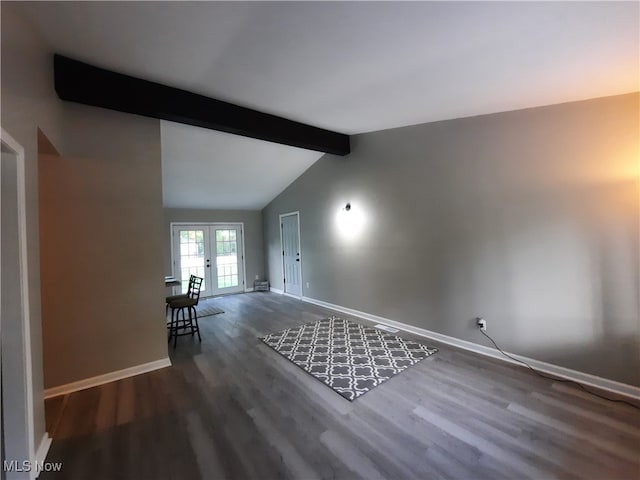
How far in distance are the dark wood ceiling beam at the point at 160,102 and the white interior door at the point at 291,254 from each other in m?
2.83

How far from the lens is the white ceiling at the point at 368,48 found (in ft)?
5.43

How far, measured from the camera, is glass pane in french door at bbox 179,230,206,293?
261 inches

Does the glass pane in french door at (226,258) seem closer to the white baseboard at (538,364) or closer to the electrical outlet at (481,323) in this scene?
the white baseboard at (538,364)

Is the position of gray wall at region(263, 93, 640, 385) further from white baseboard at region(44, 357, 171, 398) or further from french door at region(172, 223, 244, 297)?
french door at region(172, 223, 244, 297)

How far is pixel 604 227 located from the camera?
2432 mm

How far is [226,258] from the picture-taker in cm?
730

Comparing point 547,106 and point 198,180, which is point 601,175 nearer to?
point 547,106

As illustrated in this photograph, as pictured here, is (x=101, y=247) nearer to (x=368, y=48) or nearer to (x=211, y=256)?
(x=368, y=48)

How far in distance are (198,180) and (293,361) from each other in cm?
388

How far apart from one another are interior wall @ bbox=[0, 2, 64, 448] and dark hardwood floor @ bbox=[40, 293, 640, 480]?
562mm

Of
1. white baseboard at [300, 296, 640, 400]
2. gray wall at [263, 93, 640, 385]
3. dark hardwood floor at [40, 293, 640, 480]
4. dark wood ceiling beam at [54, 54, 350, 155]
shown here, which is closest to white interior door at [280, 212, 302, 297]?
gray wall at [263, 93, 640, 385]

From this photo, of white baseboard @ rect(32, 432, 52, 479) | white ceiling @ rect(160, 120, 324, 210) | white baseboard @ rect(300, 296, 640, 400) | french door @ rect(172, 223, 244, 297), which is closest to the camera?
white baseboard @ rect(32, 432, 52, 479)

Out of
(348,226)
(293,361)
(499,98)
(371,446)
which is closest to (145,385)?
(293,361)

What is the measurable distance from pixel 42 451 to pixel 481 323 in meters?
4.05
